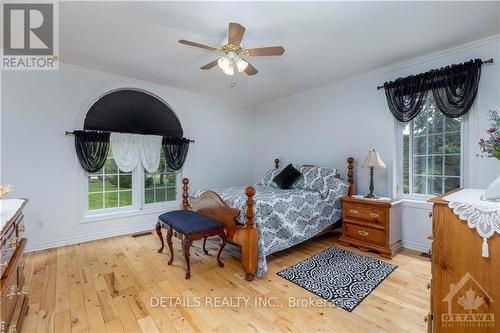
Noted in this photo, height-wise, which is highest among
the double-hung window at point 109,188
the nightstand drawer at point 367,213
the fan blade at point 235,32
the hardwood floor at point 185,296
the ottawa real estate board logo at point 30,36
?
the ottawa real estate board logo at point 30,36

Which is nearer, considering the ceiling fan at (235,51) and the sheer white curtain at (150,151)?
the ceiling fan at (235,51)

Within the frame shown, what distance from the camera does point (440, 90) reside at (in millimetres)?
2721

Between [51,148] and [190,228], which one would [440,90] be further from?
[51,148]

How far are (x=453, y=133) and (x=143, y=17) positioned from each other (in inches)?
146

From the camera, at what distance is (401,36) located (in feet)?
7.95

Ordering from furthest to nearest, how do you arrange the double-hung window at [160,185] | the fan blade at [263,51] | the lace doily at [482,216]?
the double-hung window at [160,185], the fan blade at [263,51], the lace doily at [482,216]

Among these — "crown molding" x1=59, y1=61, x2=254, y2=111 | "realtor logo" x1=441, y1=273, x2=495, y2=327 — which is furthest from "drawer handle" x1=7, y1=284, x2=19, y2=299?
"crown molding" x1=59, y1=61, x2=254, y2=111

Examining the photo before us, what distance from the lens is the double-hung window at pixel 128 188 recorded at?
11.4 ft

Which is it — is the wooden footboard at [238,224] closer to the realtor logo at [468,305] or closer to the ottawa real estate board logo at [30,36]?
the realtor logo at [468,305]

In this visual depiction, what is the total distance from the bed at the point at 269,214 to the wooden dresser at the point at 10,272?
1.70 metres

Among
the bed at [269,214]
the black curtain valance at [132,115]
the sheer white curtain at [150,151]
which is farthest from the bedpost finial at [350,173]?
the sheer white curtain at [150,151]

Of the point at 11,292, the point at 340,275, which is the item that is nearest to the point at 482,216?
the point at 340,275

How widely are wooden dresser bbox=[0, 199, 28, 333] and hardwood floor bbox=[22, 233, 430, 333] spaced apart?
0.74 ft

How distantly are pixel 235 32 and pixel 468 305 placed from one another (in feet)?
7.95
